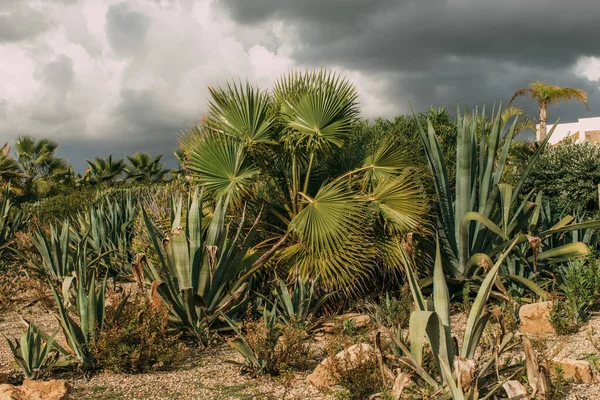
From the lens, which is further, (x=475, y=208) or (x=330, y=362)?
(x=475, y=208)

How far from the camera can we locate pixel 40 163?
23375 millimetres

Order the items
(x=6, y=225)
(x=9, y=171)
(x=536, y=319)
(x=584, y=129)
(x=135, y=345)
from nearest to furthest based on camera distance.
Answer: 1. (x=135, y=345)
2. (x=536, y=319)
3. (x=6, y=225)
4. (x=9, y=171)
5. (x=584, y=129)

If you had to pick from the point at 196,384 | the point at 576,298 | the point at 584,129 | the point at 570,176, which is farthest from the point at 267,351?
the point at 584,129

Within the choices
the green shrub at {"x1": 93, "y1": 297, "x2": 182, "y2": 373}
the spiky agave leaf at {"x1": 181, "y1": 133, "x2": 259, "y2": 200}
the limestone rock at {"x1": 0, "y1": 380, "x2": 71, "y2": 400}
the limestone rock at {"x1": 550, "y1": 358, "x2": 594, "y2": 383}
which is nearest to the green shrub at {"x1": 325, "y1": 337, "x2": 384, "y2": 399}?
the limestone rock at {"x1": 550, "y1": 358, "x2": 594, "y2": 383}

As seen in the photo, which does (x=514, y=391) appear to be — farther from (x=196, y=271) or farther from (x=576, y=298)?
(x=196, y=271)

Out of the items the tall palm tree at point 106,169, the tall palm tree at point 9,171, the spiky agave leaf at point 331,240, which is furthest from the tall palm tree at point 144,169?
the spiky agave leaf at point 331,240

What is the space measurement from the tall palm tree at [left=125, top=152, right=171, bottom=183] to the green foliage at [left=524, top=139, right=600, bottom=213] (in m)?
19.3

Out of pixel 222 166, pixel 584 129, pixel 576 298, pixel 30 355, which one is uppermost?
pixel 584 129

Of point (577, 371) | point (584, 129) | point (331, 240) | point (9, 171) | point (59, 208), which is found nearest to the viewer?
point (577, 371)

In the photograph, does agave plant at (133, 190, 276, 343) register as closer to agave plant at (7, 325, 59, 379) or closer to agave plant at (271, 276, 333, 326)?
agave plant at (271, 276, 333, 326)

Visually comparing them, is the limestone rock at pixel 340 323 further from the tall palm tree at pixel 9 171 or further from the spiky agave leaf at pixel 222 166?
the tall palm tree at pixel 9 171

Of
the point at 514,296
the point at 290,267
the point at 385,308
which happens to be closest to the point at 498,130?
the point at 514,296

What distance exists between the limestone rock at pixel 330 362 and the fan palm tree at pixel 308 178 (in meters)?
2.15

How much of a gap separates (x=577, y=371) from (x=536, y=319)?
5.57ft
